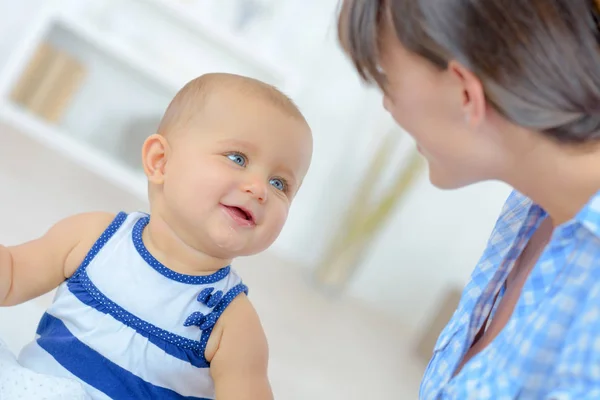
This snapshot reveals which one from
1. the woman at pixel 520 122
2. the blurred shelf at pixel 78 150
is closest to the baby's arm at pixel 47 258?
the woman at pixel 520 122

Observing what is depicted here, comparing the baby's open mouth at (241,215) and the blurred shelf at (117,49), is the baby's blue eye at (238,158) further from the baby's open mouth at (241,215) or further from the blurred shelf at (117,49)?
the blurred shelf at (117,49)

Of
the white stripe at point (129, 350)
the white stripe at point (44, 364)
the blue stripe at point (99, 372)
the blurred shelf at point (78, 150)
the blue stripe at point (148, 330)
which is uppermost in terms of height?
the blue stripe at point (148, 330)

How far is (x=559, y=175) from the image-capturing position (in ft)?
2.52

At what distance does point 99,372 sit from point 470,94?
621 millimetres

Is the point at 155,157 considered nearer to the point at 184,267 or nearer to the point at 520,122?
the point at 184,267

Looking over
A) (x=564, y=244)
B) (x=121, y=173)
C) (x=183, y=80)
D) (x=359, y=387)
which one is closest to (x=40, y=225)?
(x=121, y=173)

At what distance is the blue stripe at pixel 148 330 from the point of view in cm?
97

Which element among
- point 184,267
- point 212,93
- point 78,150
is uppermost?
point 212,93

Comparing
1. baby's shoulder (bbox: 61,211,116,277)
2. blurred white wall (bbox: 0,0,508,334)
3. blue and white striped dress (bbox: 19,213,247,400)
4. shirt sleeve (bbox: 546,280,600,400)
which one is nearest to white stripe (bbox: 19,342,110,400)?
blue and white striped dress (bbox: 19,213,247,400)

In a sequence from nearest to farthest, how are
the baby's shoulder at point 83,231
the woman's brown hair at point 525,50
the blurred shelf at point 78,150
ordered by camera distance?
the woman's brown hair at point 525,50
the baby's shoulder at point 83,231
the blurred shelf at point 78,150

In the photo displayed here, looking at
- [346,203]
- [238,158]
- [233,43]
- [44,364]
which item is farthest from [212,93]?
[346,203]

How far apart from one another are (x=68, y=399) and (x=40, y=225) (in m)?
1.12

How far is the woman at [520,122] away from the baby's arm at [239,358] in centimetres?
26

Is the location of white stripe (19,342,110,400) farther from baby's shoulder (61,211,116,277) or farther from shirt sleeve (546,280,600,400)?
shirt sleeve (546,280,600,400)
